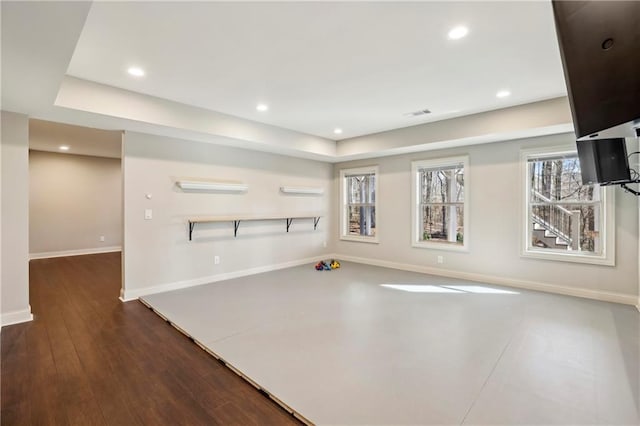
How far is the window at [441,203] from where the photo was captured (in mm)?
5254

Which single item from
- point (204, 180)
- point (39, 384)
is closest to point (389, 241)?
point (204, 180)

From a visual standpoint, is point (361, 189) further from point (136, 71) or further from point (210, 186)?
point (136, 71)

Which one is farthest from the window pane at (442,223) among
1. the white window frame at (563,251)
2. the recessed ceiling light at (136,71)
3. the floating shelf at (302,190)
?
the recessed ceiling light at (136,71)

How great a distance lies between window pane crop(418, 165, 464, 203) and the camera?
5.34m

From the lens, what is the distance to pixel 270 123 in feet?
16.0

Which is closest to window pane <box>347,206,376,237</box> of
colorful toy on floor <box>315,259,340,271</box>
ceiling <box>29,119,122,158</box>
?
colorful toy on floor <box>315,259,340,271</box>

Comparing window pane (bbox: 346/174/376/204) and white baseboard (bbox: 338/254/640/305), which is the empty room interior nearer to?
white baseboard (bbox: 338/254/640/305)

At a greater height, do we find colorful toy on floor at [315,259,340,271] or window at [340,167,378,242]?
window at [340,167,378,242]

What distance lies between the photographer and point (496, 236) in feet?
15.7

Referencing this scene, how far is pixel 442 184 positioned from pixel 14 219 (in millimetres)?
6073

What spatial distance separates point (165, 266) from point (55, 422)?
9.07 feet

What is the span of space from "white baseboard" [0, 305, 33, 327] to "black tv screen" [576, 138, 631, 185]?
6.03 meters

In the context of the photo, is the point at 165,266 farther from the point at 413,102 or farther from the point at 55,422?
the point at 413,102

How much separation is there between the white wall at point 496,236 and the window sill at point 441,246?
76mm
